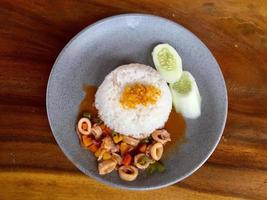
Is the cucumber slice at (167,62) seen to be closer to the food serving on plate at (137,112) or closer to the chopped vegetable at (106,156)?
the food serving on plate at (137,112)

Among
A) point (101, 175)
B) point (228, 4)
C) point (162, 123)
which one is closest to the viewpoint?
point (101, 175)

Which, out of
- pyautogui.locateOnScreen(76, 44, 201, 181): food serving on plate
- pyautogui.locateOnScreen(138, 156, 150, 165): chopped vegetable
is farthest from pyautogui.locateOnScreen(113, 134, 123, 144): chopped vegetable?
pyautogui.locateOnScreen(138, 156, 150, 165): chopped vegetable

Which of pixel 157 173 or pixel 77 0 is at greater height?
pixel 77 0

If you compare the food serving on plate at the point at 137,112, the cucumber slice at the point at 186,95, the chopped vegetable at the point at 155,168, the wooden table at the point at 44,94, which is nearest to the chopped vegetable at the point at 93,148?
the food serving on plate at the point at 137,112

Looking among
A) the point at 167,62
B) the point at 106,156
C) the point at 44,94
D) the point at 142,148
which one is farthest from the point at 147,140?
the point at 44,94

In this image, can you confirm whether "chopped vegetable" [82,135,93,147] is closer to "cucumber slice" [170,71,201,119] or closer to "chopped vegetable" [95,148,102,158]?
"chopped vegetable" [95,148,102,158]

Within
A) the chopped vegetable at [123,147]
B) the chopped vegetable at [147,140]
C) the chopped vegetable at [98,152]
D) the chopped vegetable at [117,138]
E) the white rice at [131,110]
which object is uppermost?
the white rice at [131,110]

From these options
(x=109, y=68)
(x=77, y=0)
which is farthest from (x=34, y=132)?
(x=77, y=0)

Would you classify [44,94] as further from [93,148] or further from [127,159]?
[127,159]

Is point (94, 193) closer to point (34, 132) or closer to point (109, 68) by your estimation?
point (34, 132)
